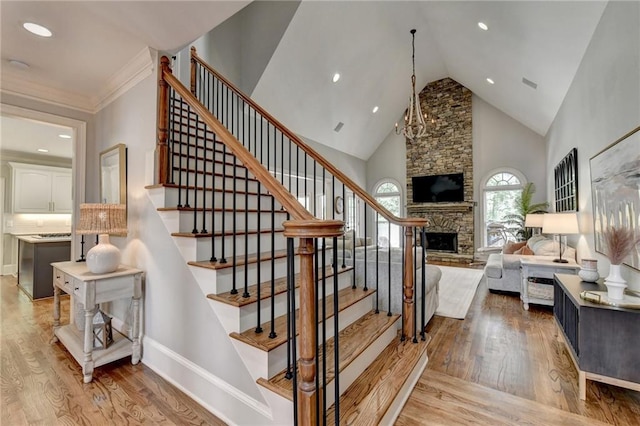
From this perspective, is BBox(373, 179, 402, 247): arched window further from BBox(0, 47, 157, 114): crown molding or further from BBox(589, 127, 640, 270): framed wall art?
BBox(0, 47, 157, 114): crown molding

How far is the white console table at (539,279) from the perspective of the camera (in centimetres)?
365

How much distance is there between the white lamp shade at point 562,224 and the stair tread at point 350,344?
2.55 metres

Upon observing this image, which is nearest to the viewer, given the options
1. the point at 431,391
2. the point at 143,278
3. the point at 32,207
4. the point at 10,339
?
the point at 431,391

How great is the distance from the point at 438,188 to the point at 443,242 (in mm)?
1566

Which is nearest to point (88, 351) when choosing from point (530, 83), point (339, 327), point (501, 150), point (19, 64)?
point (339, 327)

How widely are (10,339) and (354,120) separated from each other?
6994 millimetres

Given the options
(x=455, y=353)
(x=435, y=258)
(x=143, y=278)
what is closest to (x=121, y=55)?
(x=143, y=278)

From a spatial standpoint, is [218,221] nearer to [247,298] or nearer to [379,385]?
[247,298]

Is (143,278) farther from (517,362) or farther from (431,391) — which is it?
(517,362)

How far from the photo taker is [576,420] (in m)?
1.76

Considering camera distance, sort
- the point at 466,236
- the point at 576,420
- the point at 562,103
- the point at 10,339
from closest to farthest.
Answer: the point at 576,420, the point at 10,339, the point at 562,103, the point at 466,236

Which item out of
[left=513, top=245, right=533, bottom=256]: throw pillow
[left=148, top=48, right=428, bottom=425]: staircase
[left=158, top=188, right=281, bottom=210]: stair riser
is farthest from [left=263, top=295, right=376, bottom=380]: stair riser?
[left=513, top=245, right=533, bottom=256]: throw pillow

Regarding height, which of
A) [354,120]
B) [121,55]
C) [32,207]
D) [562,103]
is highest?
[354,120]

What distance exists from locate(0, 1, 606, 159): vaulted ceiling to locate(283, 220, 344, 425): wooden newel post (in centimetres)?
154
